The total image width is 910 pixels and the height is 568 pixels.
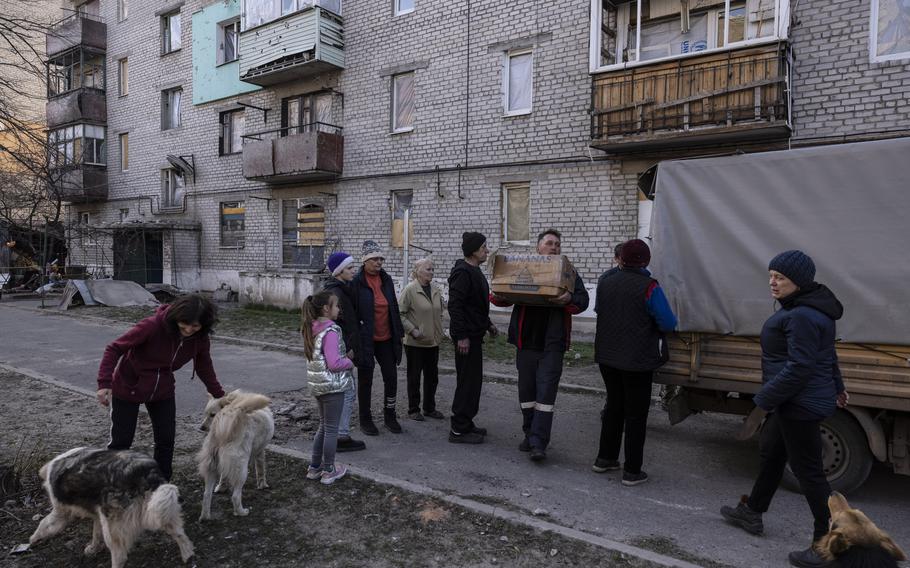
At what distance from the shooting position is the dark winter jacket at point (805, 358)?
318cm

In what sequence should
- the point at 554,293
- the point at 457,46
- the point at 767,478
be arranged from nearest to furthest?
the point at 767,478 < the point at 554,293 < the point at 457,46

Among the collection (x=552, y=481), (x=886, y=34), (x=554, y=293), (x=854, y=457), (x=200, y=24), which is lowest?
(x=552, y=481)

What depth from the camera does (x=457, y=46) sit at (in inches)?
536

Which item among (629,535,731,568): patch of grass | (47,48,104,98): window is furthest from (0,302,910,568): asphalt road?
(47,48,104,98): window

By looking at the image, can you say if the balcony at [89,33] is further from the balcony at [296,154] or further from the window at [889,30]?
the window at [889,30]

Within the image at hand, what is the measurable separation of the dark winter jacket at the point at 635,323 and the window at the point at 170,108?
2101cm

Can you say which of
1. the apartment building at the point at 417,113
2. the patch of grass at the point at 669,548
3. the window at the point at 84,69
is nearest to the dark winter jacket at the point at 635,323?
the patch of grass at the point at 669,548

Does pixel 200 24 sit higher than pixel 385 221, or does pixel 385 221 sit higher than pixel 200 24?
pixel 200 24

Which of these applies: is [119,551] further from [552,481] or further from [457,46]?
[457,46]

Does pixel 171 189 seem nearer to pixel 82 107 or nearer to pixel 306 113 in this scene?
pixel 82 107

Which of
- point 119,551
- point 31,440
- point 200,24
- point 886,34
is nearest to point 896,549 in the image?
point 119,551

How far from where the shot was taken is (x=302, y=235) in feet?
56.5

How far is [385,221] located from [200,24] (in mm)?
10844

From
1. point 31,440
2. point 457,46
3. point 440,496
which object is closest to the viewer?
point 440,496
